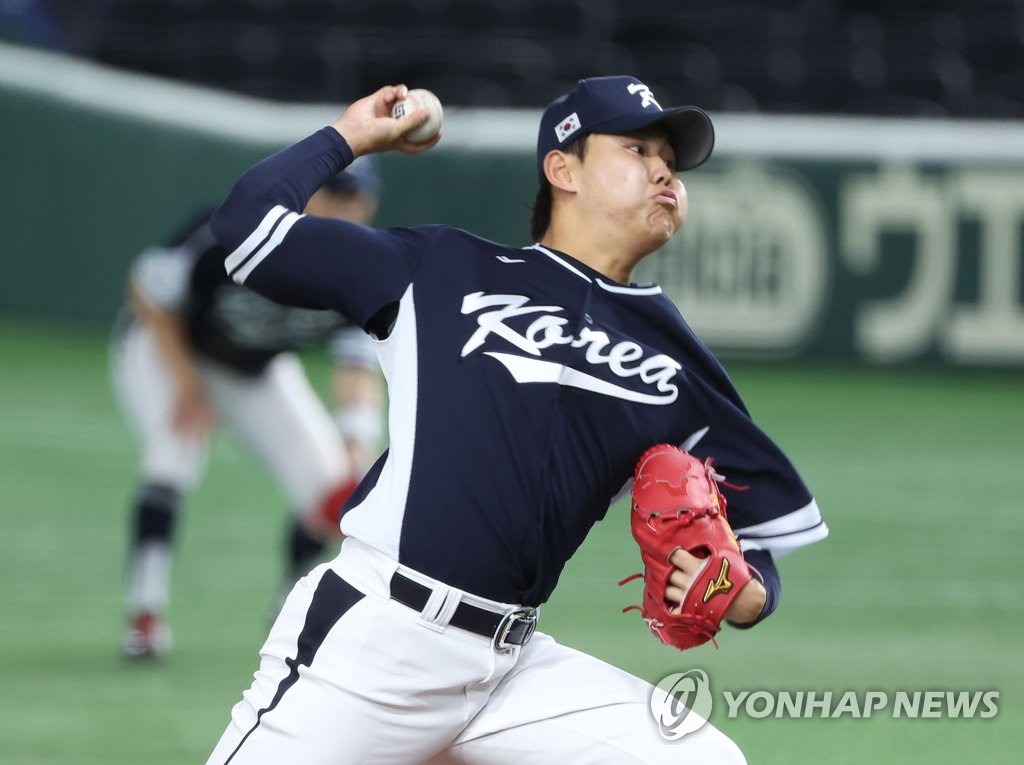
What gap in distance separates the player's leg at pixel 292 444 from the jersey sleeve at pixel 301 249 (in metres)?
3.37

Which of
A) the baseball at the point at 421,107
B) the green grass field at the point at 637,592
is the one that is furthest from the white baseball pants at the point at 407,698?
the green grass field at the point at 637,592

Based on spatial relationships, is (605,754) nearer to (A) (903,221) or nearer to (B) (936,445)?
(B) (936,445)

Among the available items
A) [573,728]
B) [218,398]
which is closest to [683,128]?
[573,728]

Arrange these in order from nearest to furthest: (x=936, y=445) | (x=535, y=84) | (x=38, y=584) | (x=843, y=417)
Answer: (x=38, y=584) < (x=936, y=445) < (x=843, y=417) < (x=535, y=84)

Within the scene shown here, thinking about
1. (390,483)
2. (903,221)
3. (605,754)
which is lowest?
(903,221)

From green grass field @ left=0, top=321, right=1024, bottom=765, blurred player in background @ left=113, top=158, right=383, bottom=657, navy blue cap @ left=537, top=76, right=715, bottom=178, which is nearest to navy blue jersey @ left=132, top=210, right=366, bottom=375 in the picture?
blurred player in background @ left=113, top=158, right=383, bottom=657

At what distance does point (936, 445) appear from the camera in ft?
41.9

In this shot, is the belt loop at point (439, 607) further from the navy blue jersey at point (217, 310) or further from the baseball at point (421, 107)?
the navy blue jersey at point (217, 310)

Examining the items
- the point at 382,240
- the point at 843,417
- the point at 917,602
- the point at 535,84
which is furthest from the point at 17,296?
the point at 382,240

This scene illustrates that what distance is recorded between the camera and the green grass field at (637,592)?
19.4ft

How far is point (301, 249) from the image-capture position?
3518mm

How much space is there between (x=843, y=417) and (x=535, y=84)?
5.13 metres

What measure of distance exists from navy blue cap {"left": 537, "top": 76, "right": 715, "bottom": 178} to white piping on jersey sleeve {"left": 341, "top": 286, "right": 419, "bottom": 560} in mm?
525

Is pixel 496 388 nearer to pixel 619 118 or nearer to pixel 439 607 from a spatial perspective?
pixel 439 607
